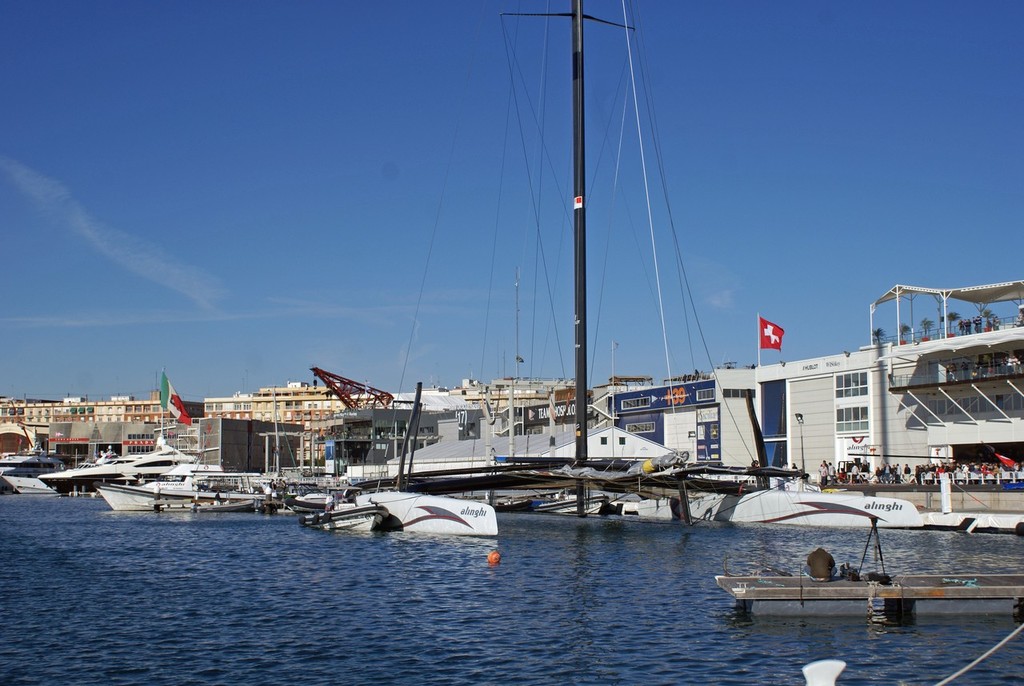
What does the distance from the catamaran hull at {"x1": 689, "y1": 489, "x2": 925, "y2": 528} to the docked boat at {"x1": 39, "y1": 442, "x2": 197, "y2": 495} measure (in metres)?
60.8

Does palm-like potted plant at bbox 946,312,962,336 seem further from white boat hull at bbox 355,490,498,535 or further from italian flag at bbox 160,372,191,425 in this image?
italian flag at bbox 160,372,191,425

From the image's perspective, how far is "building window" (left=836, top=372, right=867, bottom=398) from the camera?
193 feet

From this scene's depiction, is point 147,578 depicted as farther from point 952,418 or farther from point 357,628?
point 952,418

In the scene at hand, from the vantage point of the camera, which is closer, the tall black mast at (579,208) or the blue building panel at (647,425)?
the tall black mast at (579,208)

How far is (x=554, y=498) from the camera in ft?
201

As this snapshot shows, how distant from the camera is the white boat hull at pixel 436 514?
1476 inches

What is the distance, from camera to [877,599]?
65.6 ft

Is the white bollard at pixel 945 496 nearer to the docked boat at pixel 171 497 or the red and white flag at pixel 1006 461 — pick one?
the red and white flag at pixel 1006 461

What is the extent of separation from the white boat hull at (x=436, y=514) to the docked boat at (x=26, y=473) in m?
78.2

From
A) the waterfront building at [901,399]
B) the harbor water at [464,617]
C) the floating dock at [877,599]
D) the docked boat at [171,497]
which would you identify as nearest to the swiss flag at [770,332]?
the waterfront building at [901,399]

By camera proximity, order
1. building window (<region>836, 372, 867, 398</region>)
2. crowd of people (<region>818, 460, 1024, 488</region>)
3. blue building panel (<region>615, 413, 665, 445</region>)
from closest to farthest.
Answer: crowd of people (<region>818, 460, 1024, 488</region>)
building window (<region>836, 372, 867, 398</region>)
blue building panel (<region>615, 413, 665, 445</region>)

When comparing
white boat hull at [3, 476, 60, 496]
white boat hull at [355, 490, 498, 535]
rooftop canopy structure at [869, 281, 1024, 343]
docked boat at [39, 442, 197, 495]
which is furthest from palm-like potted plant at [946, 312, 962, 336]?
white boat hull at [3, 476, 60, 496]

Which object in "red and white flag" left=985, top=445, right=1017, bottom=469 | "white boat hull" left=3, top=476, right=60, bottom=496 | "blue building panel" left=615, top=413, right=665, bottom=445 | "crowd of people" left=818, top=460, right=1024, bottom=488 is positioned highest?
"blue building panel" left=615, top=413, right=665, bottom=445

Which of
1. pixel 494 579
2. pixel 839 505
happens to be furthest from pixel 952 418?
pixel 494 579
